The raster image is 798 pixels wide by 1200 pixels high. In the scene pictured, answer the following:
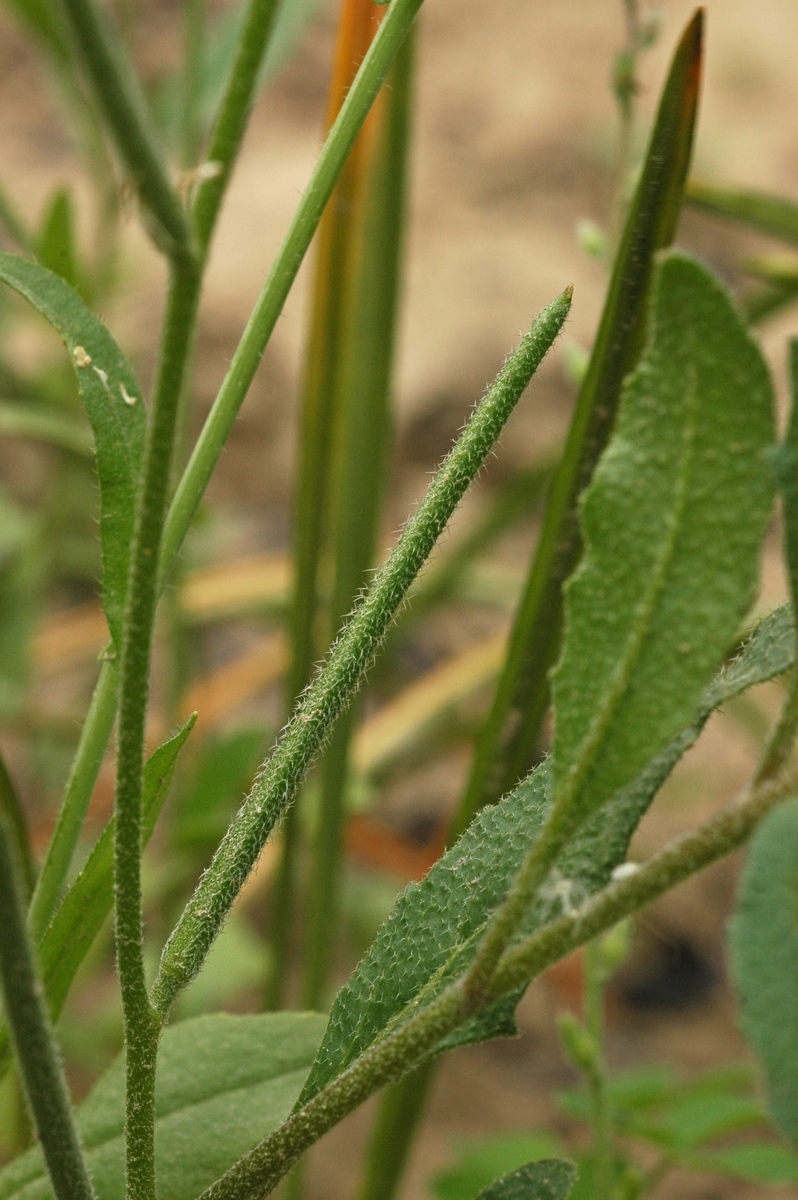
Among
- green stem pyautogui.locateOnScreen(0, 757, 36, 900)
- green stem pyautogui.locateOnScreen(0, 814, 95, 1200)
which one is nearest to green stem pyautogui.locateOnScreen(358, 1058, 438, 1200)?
green stem pyautogui.locateOnScreen(0, 757, 36, 900)

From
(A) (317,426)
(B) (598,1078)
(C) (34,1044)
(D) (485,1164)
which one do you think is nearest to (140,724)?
(C) (34,1044)

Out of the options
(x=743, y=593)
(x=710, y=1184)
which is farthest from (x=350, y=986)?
(x=710, y=1184)

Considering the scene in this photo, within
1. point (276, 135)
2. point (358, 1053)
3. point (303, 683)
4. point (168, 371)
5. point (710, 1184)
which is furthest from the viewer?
point (276, 135)

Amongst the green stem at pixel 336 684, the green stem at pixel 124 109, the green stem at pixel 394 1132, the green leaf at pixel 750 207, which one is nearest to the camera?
the green stem at pixel 124 109

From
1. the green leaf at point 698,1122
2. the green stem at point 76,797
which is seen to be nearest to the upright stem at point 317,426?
the green leaf at point 698,1122

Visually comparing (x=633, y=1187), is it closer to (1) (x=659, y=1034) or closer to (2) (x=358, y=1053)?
(2) (x=358, y=1053)

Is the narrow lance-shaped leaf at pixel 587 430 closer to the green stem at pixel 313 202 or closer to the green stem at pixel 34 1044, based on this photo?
the green stem at pixel 313 202

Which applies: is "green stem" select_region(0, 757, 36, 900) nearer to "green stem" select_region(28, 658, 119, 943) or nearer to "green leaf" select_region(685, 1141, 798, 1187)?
"green stem" select_region(28, 658, 119, 943)
